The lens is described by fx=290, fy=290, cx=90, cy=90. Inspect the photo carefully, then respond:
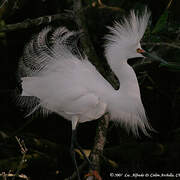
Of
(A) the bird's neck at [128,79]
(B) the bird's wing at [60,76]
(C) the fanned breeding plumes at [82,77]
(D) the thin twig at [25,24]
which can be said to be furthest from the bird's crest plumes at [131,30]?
(D) the thin twig at [25,24]

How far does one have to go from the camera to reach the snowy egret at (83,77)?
1.80 meters

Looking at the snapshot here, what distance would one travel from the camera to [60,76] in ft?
6.11

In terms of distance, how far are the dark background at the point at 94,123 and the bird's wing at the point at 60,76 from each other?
263mm

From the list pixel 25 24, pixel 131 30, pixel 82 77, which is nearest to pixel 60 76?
pixel 82 77

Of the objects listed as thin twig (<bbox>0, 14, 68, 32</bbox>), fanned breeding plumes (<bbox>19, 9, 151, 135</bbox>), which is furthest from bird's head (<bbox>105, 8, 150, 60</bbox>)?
thin twig (<bbox>0, 14, 68, 32</bbox>)

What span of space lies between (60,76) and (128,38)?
1.61 ft

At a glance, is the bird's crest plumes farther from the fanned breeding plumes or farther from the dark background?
the dark background

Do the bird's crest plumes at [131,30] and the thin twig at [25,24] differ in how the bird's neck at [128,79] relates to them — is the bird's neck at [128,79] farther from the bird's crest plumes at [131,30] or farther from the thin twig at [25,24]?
the thin twig at [25,24]

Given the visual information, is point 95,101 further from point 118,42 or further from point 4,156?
point 4,156

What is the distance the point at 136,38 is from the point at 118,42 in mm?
116

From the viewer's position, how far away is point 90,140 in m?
2.91

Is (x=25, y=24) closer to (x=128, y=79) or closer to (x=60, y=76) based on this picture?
(x=60, y=76)

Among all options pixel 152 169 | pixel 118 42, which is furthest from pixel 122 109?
pixel 152 169

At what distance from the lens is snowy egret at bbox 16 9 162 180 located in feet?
5.90
